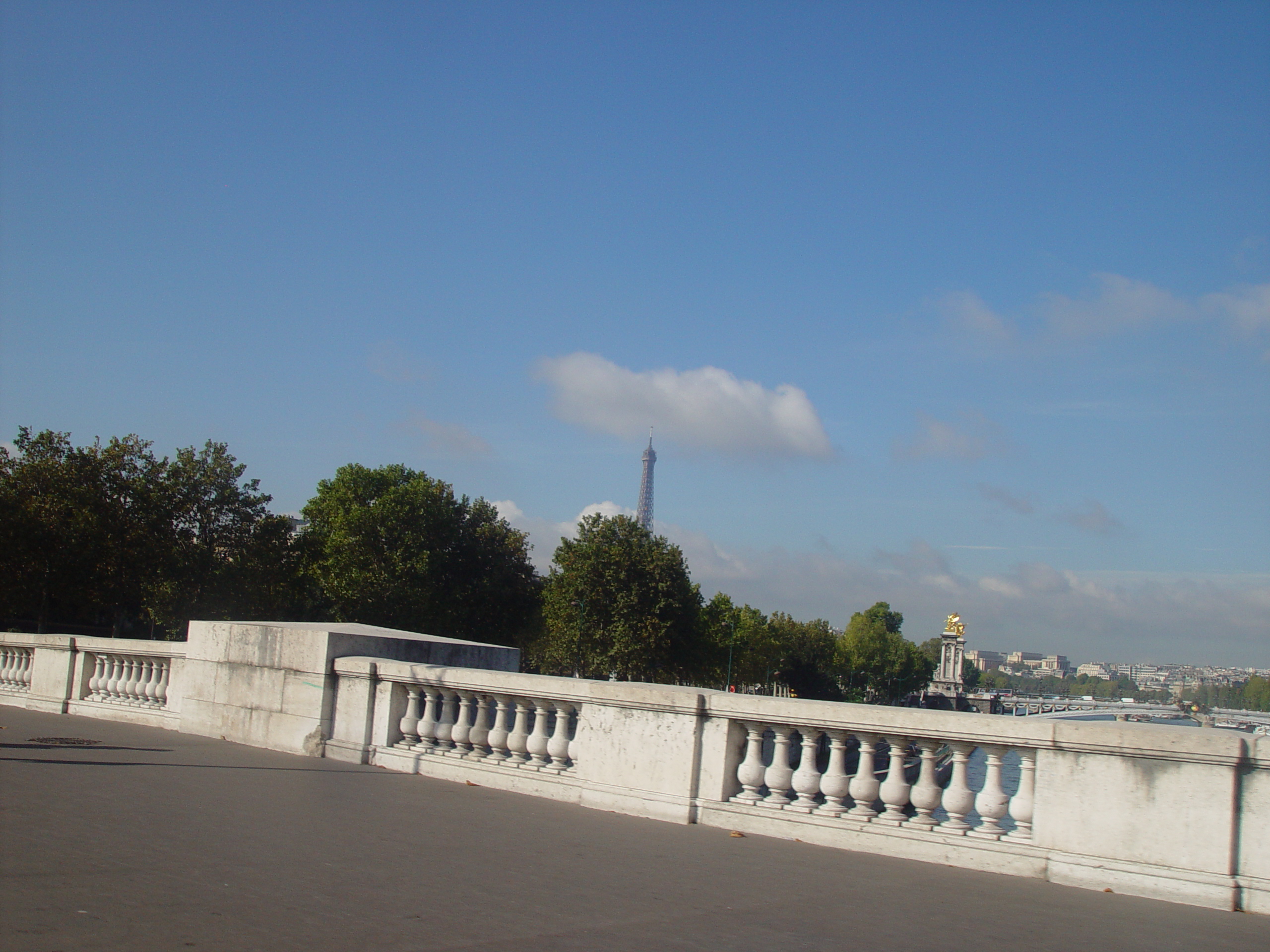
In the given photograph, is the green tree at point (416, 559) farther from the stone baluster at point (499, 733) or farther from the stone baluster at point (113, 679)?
the stone baluster at point (499, 733)

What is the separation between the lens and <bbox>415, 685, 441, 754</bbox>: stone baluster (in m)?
9.63

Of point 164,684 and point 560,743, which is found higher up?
point 560,743

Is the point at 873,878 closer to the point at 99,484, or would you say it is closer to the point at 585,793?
the point at 585,793

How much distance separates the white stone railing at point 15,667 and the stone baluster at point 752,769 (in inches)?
497

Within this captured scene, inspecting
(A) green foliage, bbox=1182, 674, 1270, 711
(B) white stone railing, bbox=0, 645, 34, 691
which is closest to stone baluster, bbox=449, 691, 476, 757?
(B) white stone railing, bbox=0, 645, 34, 691

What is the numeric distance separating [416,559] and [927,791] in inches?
2139

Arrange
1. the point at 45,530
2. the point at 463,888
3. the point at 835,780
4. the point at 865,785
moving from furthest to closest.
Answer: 1. the point at 45,530
2. the point at 835,780
3. the point at 865,785
4. the point at 463,888

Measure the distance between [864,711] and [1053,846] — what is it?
54.0 inches

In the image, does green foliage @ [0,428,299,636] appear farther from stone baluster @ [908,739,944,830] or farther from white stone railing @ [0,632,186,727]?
stone baluster @ [908,739,944,830]

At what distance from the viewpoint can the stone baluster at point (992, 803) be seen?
646cm

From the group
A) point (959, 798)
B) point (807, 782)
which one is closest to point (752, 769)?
point (807, 782)

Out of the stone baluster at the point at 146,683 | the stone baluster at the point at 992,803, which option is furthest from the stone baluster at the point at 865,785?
the stone baluster at the point at 146,683

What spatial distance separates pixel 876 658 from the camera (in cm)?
13375

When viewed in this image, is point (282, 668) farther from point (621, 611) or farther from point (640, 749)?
point (621, 611)
